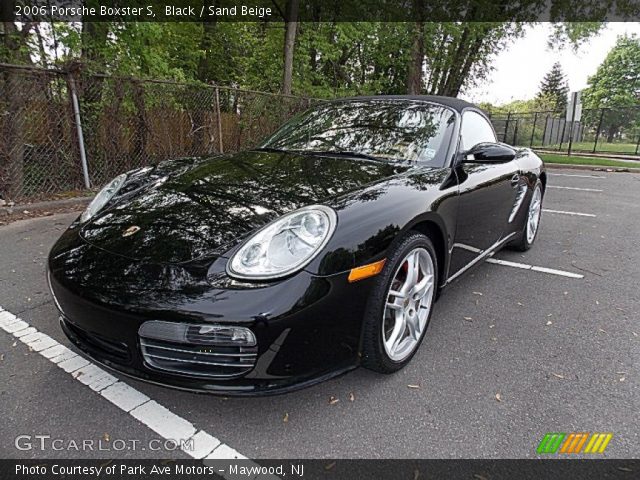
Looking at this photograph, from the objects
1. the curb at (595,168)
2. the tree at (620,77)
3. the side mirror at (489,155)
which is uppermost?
the tree at (620,77)

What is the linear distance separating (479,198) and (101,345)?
228cm

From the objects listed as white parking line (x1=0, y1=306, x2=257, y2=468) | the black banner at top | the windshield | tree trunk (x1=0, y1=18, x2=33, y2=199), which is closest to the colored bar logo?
white parking line (x1=0, y1=306, x2=257, y2=468)

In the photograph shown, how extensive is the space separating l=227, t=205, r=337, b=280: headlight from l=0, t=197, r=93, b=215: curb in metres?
4.54

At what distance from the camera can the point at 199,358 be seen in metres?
1.56

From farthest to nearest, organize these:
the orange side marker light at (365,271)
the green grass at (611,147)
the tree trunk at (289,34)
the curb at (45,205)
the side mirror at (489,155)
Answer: the green grass at (611,147)
the tree trunk at (289,34)
the curb at (45,205)
the side mirror at (489,155)
the orange side marker light at (365,271)

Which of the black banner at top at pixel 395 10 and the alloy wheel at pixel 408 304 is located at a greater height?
the black banner at top at pixel 395 10

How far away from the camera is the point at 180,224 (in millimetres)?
1886

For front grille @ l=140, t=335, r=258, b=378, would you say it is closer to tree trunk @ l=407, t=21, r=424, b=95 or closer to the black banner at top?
the black banner at top

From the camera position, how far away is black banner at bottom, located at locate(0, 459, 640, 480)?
58.6 inches

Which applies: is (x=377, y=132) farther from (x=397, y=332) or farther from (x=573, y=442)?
(x=573, y=442)

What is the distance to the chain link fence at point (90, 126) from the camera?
5.16 meters

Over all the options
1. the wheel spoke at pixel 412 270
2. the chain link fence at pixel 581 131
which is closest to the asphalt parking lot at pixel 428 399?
the wheel spoke at pixel 412 270

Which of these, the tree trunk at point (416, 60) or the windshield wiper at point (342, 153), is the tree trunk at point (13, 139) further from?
the tree trunk at point (416, 60)

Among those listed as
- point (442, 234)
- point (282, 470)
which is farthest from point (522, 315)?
point (282, 470)
